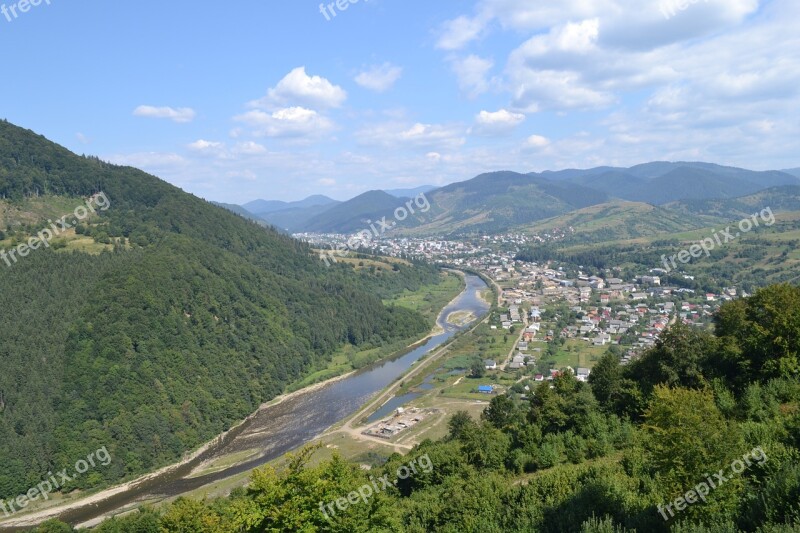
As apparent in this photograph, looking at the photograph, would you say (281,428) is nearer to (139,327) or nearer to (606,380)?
(139,327)

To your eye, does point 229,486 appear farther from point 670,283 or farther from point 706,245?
point 706,245

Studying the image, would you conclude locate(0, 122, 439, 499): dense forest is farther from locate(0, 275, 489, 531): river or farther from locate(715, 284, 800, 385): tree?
locate(715, 284, 800, 385): tree

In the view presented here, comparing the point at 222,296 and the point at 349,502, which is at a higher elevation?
the point at 222,296

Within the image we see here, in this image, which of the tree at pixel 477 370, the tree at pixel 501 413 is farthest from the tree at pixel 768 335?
the tree at pixel 477 370

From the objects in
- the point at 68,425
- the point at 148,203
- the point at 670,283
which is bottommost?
the point at 670,283

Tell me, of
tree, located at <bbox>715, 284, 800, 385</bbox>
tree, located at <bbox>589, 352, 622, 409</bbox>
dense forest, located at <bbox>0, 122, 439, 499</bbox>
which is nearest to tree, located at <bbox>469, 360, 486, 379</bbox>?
dense forest, located at <bbox>0, 122, 439, 499</bbox>

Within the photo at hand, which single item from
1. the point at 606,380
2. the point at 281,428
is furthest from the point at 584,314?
the point at 606,380

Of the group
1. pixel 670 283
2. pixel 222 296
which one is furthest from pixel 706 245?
pixel 222 296
